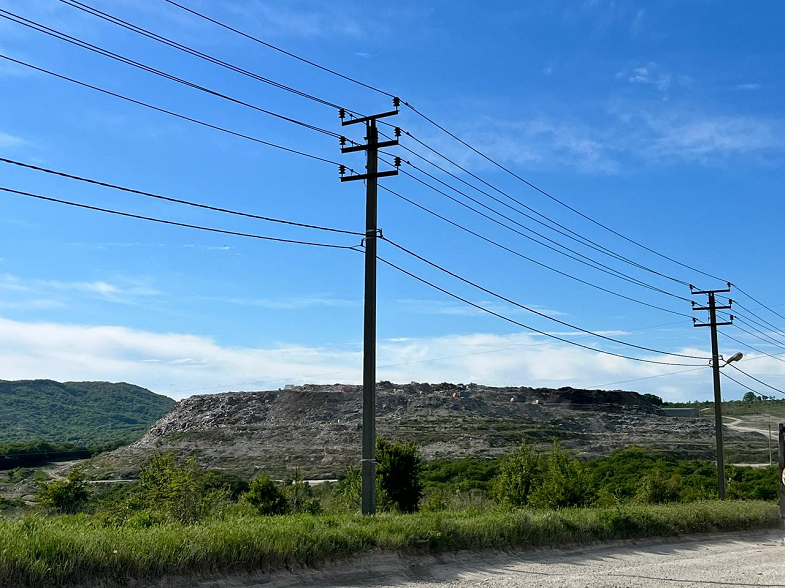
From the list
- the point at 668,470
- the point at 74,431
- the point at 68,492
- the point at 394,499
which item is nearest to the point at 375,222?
the point at 394,499

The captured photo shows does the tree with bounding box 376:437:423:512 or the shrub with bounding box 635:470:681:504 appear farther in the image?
the shrub with bounding box 635:470:681:504

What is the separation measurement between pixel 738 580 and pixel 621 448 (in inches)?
3185

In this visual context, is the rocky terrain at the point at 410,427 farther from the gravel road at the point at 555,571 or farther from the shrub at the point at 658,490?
the gravel road at the point at 555,571

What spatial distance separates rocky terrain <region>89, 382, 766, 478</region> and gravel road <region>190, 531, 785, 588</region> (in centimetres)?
5951

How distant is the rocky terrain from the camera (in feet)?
294

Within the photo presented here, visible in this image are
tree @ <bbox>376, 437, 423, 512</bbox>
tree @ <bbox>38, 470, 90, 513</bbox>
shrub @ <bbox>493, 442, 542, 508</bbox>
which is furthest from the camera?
shrub @ <bbox>493, 442, 542, 508</bbox>

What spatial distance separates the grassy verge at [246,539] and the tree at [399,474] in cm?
2479

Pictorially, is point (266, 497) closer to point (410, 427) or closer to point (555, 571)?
point (555, 571)

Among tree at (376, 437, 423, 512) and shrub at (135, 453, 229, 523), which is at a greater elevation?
shrub at (135, 453, 229, 523)

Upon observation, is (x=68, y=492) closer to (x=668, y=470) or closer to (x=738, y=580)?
(x=738, y=580)

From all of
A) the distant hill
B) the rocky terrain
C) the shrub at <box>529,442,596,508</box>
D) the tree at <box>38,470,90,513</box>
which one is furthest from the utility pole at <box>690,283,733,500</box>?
the distant hill

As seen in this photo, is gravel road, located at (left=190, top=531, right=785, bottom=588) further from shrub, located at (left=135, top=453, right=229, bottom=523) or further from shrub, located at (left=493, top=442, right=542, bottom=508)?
shrub, located at (left=493, top=442, right=542, bottom=508)

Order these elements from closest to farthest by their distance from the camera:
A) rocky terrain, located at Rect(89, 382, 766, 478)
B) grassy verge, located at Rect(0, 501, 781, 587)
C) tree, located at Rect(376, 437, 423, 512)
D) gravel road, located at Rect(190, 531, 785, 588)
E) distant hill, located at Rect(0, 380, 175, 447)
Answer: grassy verge, located at Rect(0, 501, 781, 587) < gravel road, located at Rect(190, 531, 785, 588) < tree, located at Rect(376, 437, 423, 512) < rocky terrain, located at Rect(89, 382, 766, 478) < distant hill, located at Rect(0, 380, 175, 447)

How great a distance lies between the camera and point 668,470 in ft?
222
